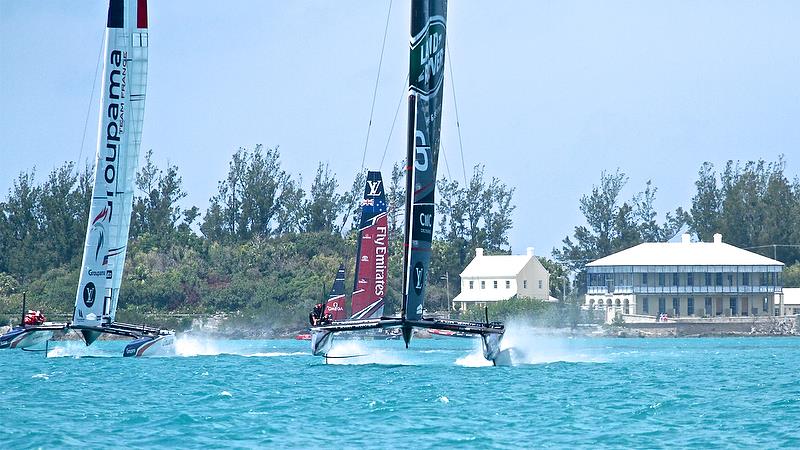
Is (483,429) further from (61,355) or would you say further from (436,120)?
(61,355)

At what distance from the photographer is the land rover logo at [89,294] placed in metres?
44.5

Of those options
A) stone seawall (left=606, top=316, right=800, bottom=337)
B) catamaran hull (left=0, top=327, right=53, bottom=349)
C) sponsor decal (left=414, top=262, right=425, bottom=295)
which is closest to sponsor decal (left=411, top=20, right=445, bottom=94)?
sponsor decal (left=414, top=262, right=425, bottom=295)

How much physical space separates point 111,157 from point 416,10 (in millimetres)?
11575

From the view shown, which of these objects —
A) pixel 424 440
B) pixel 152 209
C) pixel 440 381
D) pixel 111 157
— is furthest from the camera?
pixel 152 209

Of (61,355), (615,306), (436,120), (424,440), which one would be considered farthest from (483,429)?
(615,306)

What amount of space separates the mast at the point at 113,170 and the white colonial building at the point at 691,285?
60.8 m

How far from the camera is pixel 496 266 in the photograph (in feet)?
353

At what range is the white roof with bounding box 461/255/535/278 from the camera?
4178 inches

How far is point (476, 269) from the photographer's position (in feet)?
354

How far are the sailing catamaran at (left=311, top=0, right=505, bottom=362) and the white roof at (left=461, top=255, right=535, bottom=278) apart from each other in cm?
6803

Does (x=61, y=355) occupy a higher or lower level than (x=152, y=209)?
lower

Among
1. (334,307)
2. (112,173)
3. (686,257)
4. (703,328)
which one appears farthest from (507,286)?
(112,173)

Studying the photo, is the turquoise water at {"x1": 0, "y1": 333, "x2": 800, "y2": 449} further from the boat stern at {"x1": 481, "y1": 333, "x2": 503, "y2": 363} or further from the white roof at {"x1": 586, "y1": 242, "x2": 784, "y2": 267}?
the white roof at {"x1": 586, "y1": 242, "x2": 784, "y2": 267}

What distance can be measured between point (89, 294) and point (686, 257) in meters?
65.2
